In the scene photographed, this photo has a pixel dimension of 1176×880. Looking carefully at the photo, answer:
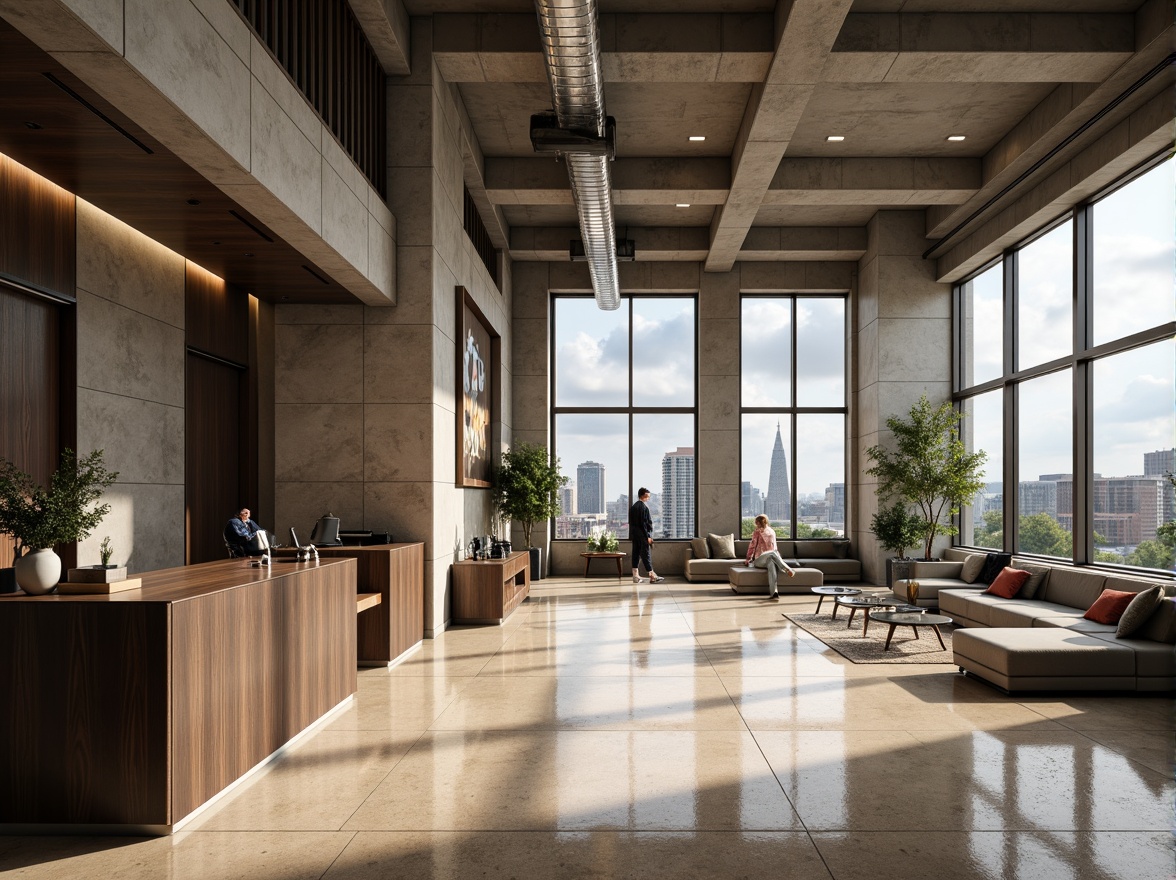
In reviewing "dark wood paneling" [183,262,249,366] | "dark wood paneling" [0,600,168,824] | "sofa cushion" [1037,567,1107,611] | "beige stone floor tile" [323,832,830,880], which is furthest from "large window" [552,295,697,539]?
"dark wood paneling" [0,600,168,824]

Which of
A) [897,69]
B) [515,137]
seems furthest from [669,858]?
[515,137]

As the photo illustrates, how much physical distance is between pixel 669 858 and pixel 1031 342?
33.0 ft

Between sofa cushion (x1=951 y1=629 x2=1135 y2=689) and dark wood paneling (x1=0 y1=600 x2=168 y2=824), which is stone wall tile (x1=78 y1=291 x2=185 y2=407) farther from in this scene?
sofa cushion (x1=951 y1=629 x2=1135 y2=689)

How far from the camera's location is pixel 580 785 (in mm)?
4418

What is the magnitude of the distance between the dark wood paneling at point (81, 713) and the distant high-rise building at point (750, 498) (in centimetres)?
1304

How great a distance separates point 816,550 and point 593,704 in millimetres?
9832

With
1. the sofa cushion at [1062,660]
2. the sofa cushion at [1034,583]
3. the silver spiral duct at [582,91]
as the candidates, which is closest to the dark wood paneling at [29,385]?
the silver spiral duct at [582,91]

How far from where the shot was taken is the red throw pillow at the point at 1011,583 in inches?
372

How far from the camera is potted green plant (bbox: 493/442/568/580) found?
1327 centimetres

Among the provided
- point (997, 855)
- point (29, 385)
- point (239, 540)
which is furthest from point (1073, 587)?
point (29, 385)

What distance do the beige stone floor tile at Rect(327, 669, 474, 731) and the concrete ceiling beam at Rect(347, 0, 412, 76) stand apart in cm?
553

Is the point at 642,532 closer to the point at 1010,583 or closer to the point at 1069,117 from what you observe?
the point at 1010,583

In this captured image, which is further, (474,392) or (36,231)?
(474,392)

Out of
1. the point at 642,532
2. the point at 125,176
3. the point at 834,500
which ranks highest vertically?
the point at 125,176
